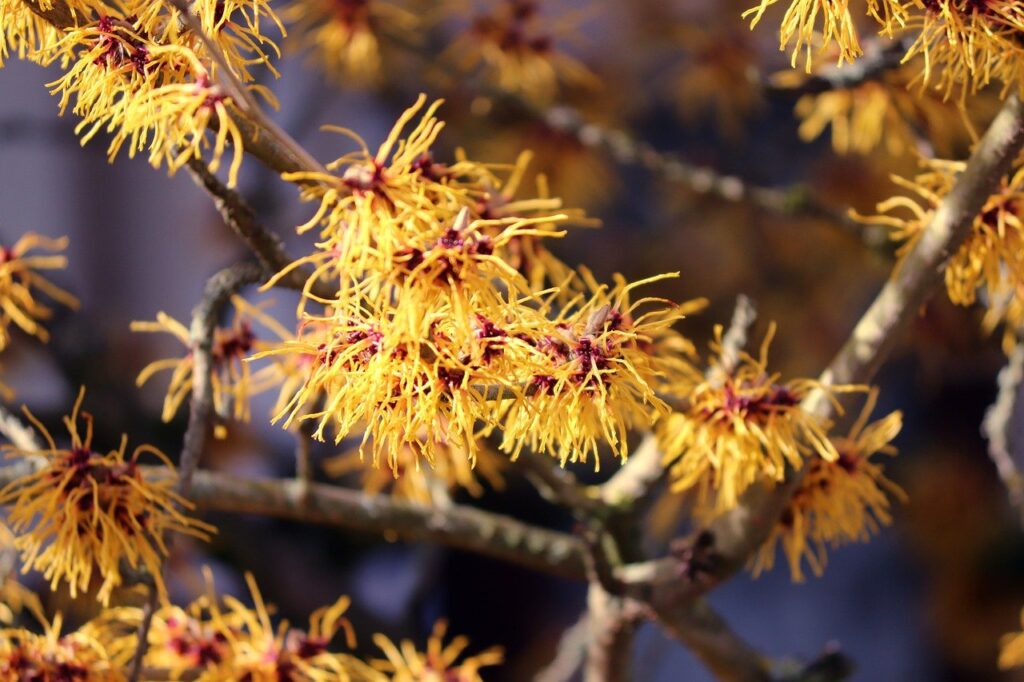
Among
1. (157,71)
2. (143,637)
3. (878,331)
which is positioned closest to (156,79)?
(157,71)

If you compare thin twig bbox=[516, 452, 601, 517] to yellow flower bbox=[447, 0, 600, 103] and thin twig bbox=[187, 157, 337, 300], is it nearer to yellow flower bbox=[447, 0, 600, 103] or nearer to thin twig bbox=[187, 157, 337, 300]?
thin twig bbox=[187, 157, 337, 300]

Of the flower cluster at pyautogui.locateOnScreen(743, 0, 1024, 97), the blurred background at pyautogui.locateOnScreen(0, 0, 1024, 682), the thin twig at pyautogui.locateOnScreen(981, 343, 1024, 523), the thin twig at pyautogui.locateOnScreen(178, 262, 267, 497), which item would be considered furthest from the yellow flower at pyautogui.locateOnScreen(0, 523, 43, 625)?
the thin twig at pyautogui.locateOnScreen(981, 343, 1024, 523)

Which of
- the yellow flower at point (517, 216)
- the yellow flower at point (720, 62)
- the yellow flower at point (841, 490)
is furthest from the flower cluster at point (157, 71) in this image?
the yellow flower at point (720, 62)

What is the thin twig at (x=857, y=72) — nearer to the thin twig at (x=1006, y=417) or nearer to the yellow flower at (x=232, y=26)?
the thin twig at (x=1006, y=417)

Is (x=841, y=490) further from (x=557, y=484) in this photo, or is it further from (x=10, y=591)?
(x=10, y=591)

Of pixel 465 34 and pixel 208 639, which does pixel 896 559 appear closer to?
pixel 465 34
